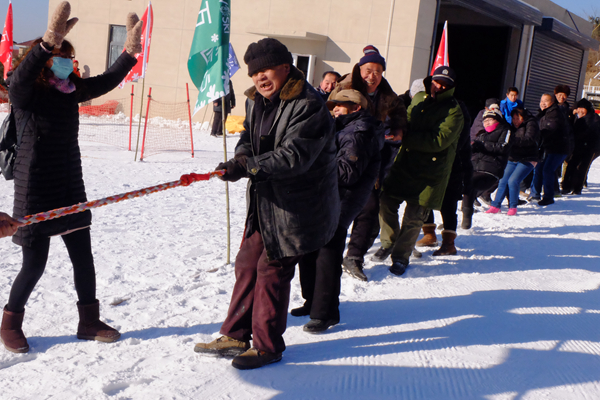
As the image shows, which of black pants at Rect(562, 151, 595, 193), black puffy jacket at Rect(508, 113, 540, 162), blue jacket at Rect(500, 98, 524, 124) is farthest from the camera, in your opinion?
black pants at Rect(562, 151, 595, 193)

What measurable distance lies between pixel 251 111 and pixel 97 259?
7.38ft

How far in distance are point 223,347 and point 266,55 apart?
1585 millimetres

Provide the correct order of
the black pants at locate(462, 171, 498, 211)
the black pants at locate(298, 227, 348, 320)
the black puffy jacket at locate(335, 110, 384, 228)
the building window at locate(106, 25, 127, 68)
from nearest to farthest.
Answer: the black pants at locate(298, 227, 348, 320) < the black puffy jacket at locate(335, 110, 384, 228) < the black pants at locate(462, 171, 498, 211) < the building window at locate(106, 25, 127, 68)

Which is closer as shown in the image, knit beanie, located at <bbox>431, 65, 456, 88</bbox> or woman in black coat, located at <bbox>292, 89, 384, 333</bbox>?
woman in black coat, located at <bbox>292, 89, 384, 333</bbox>

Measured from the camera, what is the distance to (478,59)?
20453mm

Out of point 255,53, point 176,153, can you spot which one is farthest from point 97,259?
point 176,153

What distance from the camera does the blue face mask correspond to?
9.12 ft

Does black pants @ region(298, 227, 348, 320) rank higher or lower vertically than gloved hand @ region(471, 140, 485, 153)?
lower

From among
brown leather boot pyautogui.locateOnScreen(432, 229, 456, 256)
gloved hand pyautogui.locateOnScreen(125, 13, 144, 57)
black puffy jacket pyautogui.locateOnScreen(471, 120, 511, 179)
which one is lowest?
brown leather boot pyautogui.locateOnScreen(432, 229, 456, 256)

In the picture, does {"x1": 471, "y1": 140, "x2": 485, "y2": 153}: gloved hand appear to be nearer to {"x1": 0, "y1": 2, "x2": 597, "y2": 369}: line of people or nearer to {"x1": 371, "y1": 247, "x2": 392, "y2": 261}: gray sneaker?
{"x1": 371, "y1": 247, "x2": 392, "y2": 261}: gray sneaker

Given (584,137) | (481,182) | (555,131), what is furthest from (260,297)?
(584,137)

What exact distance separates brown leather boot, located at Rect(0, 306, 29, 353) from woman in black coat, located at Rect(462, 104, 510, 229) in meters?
5.38

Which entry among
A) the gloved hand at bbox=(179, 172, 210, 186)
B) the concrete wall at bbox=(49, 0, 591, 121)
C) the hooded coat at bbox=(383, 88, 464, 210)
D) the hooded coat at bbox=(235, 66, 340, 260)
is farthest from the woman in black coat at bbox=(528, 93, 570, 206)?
the gloved hand at bbox=(179, 172, 210, 186)

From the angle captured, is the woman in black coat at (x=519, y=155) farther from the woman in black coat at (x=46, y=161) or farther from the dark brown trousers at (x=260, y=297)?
the woman in black coat at (x=46, y=161)
